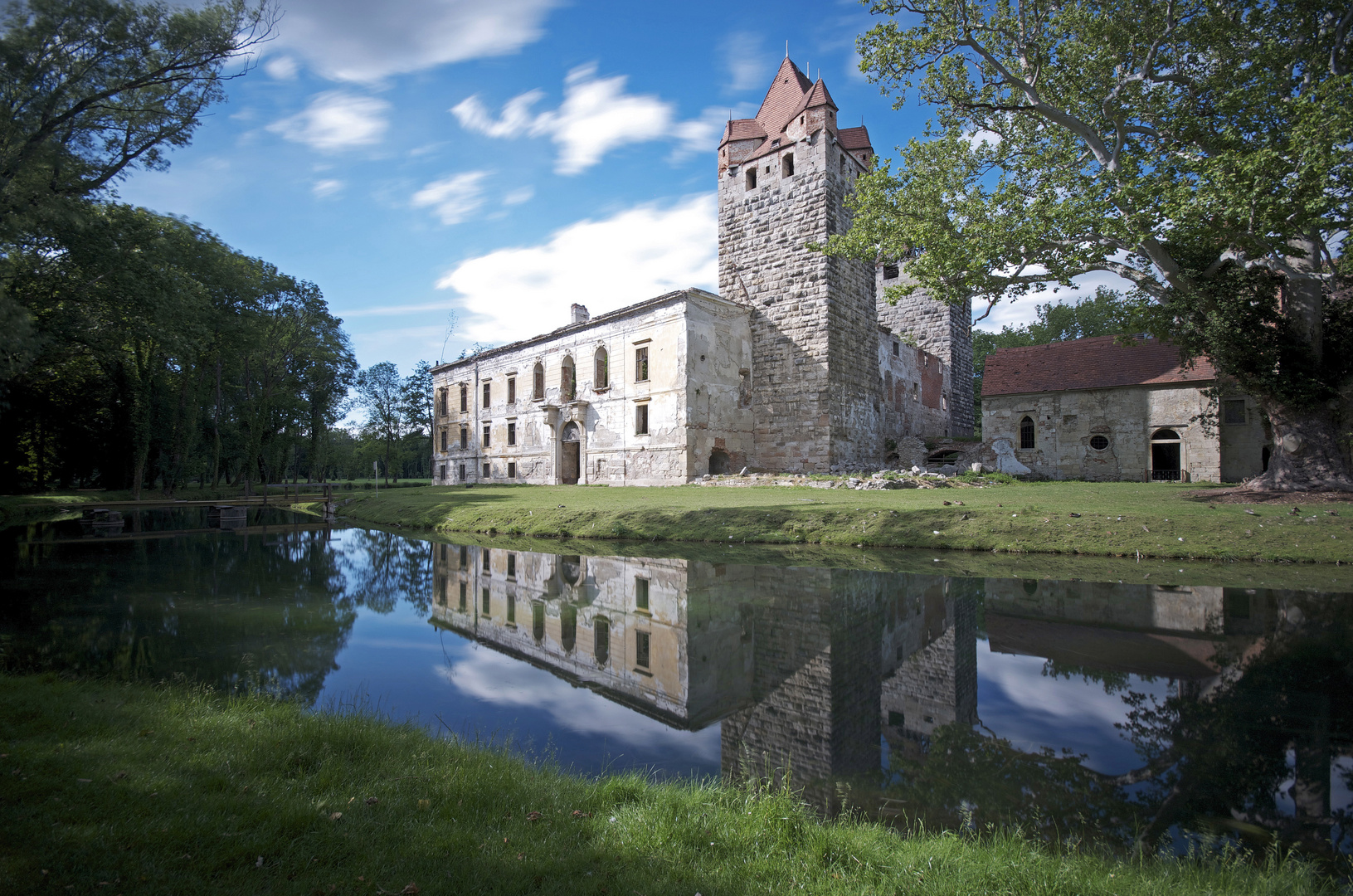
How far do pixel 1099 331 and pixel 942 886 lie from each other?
207 ft

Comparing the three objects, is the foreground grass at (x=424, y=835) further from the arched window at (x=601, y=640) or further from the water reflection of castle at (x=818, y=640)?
the arched window at (x=601, y=640)

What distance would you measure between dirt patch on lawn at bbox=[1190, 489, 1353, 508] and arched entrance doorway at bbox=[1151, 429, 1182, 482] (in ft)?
42.8

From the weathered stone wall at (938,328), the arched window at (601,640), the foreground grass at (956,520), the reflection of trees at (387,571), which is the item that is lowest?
the reflection of trees at (387,571)

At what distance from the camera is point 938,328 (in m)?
40.0

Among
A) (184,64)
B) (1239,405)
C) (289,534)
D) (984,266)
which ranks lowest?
(289,534)

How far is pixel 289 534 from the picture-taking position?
2002 cm

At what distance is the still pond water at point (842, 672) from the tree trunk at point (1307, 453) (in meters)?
9.70

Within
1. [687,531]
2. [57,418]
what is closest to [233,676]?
[687,531]

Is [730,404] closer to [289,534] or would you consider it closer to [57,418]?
[289,534]

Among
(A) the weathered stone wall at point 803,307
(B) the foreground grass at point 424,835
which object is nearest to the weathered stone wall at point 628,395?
(A) the weathered stone wall at point 803,307

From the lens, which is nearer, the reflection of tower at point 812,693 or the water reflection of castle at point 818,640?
the reflection of tower at point 812,693

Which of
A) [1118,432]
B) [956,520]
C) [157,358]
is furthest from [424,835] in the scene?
[157,358]

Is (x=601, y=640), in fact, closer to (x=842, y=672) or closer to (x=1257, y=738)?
(x=842, y=672)

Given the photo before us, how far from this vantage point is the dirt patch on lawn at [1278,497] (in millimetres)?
13648
